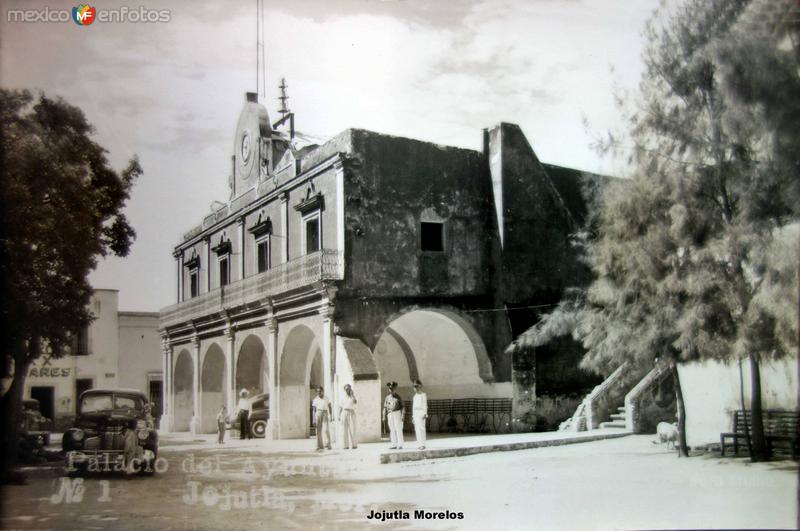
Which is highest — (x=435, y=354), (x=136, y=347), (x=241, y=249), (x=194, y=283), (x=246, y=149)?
(x=246, y=149)

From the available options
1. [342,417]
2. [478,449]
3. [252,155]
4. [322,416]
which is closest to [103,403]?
[322,416]

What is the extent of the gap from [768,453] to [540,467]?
2676 millimetres

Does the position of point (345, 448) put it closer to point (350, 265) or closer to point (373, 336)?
point (373, 336)

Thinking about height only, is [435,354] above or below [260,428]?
above

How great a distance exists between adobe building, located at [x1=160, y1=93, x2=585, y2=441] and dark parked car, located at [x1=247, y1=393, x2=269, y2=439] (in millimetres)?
202

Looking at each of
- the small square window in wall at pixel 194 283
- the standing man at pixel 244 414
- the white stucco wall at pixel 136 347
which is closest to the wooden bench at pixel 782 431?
the white stucco wall at pixel 136 347

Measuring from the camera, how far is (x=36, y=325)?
8344 mm

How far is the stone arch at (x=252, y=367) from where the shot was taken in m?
15.0

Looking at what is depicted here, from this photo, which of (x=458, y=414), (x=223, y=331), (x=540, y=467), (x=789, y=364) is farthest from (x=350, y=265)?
(x=789, y=364)

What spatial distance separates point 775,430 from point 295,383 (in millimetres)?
8934

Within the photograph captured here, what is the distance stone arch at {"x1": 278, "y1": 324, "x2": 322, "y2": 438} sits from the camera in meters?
15.4

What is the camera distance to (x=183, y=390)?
36.1 feet

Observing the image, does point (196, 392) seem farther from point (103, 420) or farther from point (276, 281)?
point (276, 281)

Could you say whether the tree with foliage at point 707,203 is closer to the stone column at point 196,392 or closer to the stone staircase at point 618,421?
the stone staircase at point 618,421
